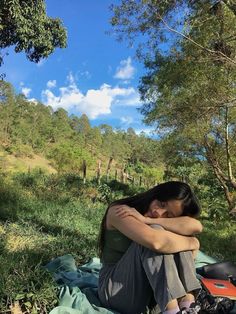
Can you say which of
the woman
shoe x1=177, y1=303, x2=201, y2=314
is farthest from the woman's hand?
shoe x1=177, y1=303, x2=201, y2=314

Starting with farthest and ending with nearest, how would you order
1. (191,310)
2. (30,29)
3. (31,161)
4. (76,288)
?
(31,161)
(30,29)
(76,288)
(191,310)

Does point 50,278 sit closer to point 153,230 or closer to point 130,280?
point 130,280

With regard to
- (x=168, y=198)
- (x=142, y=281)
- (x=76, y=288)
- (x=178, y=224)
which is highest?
(x=168, y=198)

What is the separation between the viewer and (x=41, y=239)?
5.63 meters

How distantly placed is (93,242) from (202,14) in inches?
164

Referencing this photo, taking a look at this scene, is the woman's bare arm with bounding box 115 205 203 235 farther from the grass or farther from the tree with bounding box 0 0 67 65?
the tree with bounding box 0 0 67 65

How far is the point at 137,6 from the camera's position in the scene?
722cm

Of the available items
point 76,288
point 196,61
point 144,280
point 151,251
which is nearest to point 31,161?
point 196,61

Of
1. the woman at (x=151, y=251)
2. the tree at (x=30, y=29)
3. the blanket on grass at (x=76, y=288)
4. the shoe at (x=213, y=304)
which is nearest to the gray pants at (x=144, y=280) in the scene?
the woman at (x=151, y=251)

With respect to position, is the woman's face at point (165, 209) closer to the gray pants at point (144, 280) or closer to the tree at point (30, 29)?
the gray pants at point (144, 280)

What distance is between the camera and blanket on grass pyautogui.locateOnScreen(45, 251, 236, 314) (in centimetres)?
286

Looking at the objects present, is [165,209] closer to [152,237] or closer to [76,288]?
[152,237]

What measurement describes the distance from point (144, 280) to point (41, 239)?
3.08m

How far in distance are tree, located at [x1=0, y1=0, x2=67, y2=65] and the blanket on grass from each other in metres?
8.43
